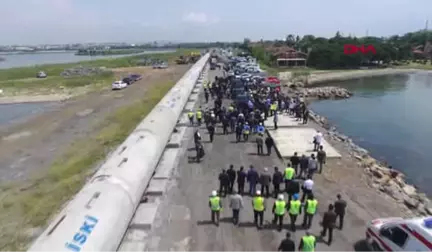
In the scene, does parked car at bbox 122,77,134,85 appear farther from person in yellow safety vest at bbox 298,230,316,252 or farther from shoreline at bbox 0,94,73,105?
person in yellow safety vest at bbox 298,230,316,252

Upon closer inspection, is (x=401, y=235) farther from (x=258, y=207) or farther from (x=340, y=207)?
(x=258, y=207)

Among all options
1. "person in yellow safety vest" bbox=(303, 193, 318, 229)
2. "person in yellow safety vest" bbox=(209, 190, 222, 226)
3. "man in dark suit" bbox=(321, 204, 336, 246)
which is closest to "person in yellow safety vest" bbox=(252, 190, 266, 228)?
"person in yellow safety vest" bbox=(209, 190, 222, 226)

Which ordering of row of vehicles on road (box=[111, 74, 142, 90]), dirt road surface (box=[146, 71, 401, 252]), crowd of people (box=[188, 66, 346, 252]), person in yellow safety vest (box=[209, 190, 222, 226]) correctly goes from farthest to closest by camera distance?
row of vehicles on road (box=[111, 74, 142, 90]) < person in yellow safety vest (box=[209, 190, 222, 226]) < crowd of people (box=[188, 66, 346, 252]) < dirt road surface (box=[146, 71, 401, 252])

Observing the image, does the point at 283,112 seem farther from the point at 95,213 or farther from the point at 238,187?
the point at 95,213

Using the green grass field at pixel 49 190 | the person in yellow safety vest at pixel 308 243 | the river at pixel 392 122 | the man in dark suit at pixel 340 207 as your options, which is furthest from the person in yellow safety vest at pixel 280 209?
the river at pixel 392 122

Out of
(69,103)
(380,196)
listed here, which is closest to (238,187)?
(380,196)

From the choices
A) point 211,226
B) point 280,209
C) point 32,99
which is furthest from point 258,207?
point 32,99
